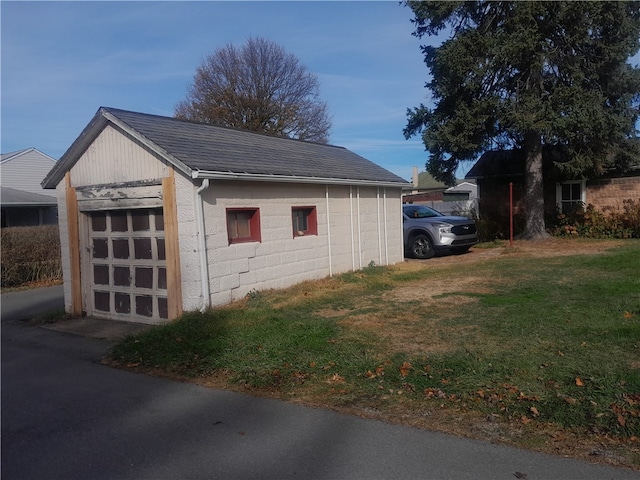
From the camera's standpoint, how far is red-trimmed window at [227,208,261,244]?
9422mm

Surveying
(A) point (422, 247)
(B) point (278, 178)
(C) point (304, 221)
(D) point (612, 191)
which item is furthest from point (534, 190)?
(B) point (278, 178)

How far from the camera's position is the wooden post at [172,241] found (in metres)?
8.55

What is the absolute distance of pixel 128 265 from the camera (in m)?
9.38

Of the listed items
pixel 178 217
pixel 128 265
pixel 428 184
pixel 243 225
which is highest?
pixel 428 184

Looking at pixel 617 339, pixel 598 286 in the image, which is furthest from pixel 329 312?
pixel 598 286

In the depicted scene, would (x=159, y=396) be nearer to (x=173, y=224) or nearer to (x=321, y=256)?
(x=173, y=224)

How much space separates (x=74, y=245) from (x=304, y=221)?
458cm

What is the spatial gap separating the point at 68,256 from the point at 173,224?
3006mm

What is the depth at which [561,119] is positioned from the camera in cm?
1584

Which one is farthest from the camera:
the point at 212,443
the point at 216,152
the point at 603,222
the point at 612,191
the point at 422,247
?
the point at 612,191

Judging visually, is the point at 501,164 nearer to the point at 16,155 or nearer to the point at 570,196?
the point at 570,196

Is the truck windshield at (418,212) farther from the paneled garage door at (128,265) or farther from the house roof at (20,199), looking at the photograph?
the house roof at (20,199)

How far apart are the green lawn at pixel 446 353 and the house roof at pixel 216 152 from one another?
7.57ft

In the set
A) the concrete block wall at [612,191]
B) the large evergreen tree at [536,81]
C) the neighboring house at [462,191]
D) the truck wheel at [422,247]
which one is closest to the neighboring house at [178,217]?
the truck wheel at [422,247]
